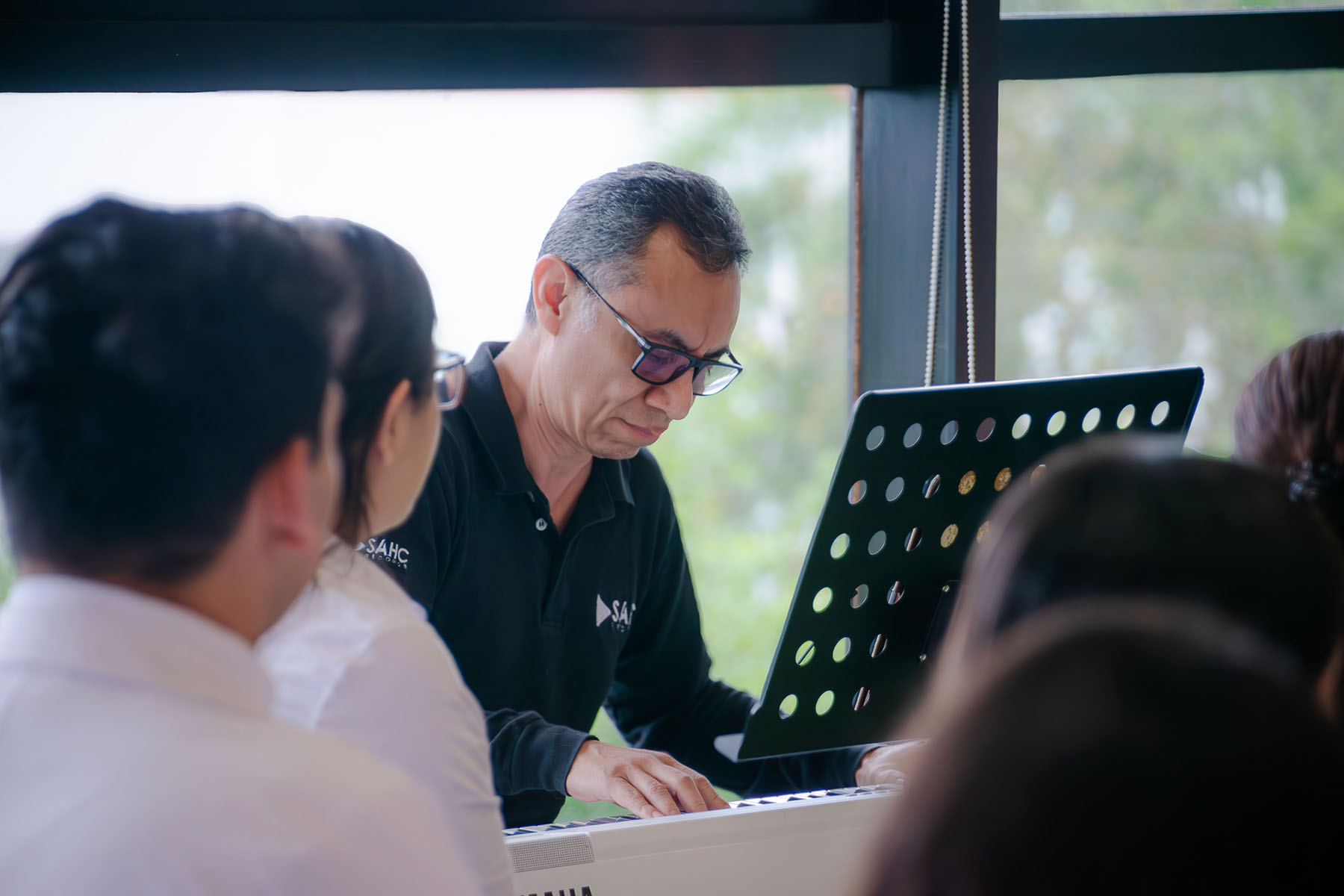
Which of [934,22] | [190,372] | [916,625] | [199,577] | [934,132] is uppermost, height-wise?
[934,22]

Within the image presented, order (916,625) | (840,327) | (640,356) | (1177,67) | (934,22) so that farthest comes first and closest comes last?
(840,327) → (1177,67) → (934,22) → (640,356) → (916,625)

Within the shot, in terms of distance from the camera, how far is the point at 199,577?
668 millimetres

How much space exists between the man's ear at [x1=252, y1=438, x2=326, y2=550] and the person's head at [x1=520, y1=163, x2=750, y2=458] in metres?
0.96

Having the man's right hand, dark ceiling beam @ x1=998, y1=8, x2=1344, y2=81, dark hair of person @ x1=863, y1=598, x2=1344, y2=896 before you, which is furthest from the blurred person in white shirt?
dark ceiling beam @ x1=998, y1=8, x2=1344, y2=81

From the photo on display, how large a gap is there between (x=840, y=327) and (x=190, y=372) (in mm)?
2063

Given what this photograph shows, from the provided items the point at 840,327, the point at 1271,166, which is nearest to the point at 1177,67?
the point at 840,327

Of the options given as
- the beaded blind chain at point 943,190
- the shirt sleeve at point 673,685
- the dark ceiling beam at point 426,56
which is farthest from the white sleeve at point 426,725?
the beaded blind chain at point 943,190

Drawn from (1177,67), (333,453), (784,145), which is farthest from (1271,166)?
(333,453)

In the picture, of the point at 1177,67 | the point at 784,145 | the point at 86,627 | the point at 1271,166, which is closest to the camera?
the point at 86,627

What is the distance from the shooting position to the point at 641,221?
1.62m

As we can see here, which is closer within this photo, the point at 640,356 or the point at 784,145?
the point at 640,356

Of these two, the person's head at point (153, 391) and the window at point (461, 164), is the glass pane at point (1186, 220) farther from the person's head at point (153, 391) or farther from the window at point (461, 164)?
the person's head at point (153, 391)

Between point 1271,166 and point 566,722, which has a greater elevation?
point 1271,166

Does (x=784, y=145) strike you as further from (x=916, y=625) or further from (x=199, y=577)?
(x=199, y=577)
